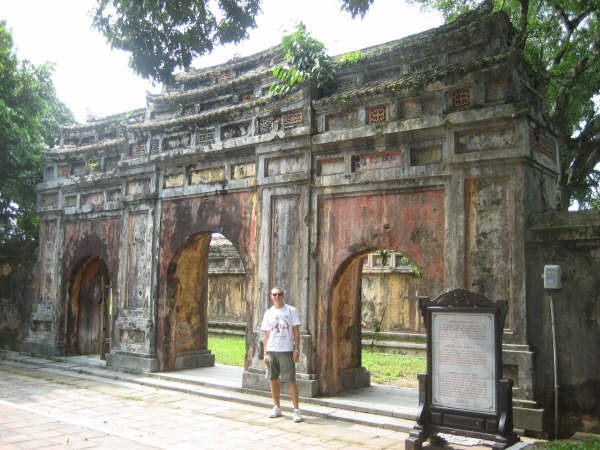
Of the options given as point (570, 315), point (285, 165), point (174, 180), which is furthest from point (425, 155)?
point (174, 180)

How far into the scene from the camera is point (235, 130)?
9.91 meters

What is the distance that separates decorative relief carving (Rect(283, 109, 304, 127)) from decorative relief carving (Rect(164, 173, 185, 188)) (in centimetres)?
266

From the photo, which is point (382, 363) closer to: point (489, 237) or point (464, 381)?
point (489, 237)

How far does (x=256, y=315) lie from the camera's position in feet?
29.4

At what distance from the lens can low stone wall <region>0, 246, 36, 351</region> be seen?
527 inches

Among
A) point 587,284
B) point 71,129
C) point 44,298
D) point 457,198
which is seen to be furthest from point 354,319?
point 71,129

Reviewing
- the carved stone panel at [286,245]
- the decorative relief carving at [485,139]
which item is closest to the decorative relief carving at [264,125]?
the carved stone panel at [286,245]

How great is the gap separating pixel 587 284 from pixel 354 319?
3742 mm

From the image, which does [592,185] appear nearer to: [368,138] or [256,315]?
[368,138]

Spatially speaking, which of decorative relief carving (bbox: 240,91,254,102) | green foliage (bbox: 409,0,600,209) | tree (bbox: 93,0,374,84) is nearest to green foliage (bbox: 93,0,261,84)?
tree (bbox: 93,0,374,84)

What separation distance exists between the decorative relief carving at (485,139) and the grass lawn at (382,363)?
454 cm

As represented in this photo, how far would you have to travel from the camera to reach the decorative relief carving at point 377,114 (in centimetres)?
Result: 805

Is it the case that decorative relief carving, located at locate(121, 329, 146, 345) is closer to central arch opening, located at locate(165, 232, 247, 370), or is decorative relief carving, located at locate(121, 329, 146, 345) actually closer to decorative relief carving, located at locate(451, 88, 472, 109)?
central arch opening, located at locate(165, 232, 247, 370)

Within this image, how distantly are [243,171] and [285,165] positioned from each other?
1.00 meters
